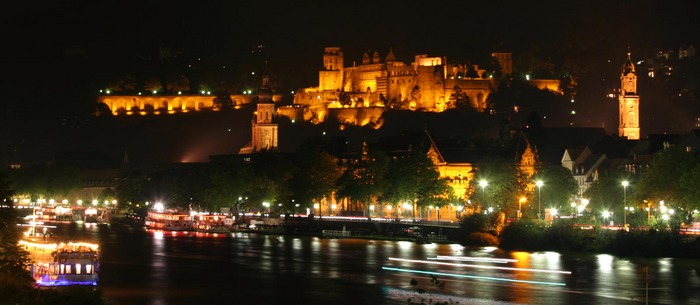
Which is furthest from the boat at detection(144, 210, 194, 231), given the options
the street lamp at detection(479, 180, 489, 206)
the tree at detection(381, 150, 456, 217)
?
the street lamp at detection(479, 180, 489, 206)

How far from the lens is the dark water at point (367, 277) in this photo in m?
71.0

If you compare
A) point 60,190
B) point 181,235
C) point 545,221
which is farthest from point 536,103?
point 545,221

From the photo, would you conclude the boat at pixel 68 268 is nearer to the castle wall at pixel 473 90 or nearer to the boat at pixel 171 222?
the boat at pixel 171 222

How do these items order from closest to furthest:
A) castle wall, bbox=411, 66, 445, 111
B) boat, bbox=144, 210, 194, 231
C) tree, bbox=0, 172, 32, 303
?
tree, bbox=0, 172, 32, 303 < boat, bbox=144, 210, 194, 231 < castle wall, bbox=411, 66, 445, 111

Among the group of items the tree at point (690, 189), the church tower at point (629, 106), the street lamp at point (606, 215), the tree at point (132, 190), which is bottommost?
the street lamp at point (606, 215)

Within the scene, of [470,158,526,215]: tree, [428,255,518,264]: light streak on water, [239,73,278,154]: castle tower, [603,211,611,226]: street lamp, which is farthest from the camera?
[239,73,278,154]: castle tower

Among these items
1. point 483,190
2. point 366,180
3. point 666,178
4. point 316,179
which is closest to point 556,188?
point 483,190

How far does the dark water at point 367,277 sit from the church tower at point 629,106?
55727mm

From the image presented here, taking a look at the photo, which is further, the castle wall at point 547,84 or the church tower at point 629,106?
the castle wall at point 547,84

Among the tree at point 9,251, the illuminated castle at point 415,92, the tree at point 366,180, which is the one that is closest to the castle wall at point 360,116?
the illuminated castle at point 415,92

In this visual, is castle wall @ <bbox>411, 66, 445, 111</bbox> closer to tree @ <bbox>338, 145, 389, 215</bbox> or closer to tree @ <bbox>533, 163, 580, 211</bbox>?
tree @ <bbox>338, 145, 389, 215</bbox>

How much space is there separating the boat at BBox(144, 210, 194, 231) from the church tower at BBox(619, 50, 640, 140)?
152 feet

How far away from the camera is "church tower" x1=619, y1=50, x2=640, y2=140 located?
154m

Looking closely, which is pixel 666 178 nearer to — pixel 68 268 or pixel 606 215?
pixel 606 215
